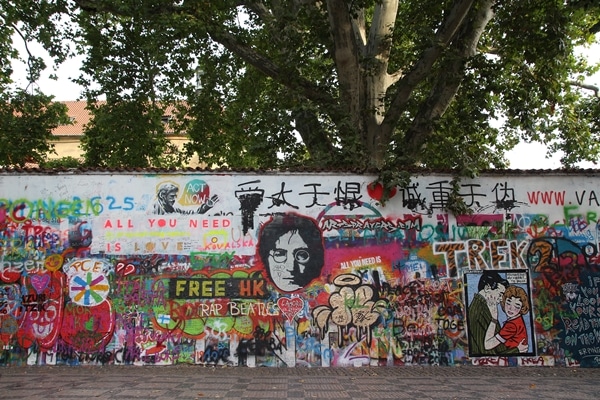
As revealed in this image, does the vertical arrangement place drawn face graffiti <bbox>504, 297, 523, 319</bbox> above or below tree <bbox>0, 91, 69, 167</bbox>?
below

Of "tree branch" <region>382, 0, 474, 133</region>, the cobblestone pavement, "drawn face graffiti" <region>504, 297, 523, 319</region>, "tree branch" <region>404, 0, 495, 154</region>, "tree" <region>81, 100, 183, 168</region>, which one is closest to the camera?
the cobblestone pavement

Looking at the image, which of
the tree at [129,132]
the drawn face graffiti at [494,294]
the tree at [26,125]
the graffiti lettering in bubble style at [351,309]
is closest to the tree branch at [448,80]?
the drawn face graffiti at [494,294]

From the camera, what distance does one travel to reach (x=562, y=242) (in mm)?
8688

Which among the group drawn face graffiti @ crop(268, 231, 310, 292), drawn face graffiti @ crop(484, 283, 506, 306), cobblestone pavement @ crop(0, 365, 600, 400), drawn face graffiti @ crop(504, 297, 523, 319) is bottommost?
cobblestone pavement @ crop(0, 365, 600, 400)

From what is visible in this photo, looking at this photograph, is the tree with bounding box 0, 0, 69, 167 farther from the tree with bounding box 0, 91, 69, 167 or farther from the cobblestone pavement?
the cobblestone pavement

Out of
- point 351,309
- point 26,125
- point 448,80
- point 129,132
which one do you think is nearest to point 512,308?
point 351,309

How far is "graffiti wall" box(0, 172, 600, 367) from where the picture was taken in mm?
8219

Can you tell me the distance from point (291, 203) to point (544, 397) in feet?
14.9

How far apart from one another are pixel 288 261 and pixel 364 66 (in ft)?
21.6

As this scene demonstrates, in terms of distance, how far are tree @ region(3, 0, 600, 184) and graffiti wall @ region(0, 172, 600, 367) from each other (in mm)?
A: 2233

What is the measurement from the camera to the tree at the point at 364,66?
1209 centimetres

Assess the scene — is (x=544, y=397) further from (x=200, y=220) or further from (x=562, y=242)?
(x=200, y=220)

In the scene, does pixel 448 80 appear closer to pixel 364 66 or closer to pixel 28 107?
pixel 364 66

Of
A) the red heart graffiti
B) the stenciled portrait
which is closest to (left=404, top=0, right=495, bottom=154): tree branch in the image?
the stenciled portrait
